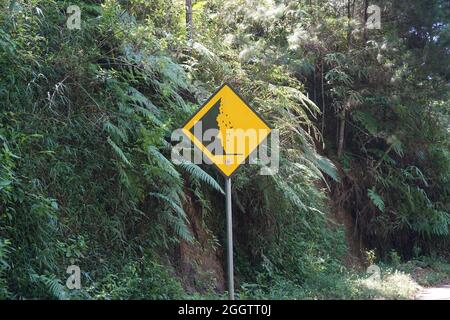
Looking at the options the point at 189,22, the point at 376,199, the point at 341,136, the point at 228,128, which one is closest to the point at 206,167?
the point at 228,128

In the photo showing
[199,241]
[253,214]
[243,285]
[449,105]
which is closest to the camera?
[243,285]

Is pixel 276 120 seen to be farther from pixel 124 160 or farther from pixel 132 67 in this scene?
pixel 124 160

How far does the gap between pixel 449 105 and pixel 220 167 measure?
34.5ft

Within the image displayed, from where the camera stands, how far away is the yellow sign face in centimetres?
721

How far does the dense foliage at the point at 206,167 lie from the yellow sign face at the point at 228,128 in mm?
1515

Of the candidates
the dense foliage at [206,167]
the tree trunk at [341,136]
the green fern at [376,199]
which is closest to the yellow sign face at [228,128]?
the dense foliage at [206,167]

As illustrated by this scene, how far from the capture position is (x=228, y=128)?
722 cm

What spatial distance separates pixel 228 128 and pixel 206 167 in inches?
125

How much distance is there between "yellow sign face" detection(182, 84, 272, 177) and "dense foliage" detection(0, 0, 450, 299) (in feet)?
4.97

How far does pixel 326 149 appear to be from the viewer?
634 inches

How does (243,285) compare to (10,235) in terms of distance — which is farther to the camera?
(243,285)

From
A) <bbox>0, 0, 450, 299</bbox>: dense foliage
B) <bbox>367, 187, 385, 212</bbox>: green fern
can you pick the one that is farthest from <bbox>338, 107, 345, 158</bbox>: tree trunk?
<bbox>367, 187, 385, 212</bbox>: green fern

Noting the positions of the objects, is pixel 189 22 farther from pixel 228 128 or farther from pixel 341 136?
pixel 228 128
